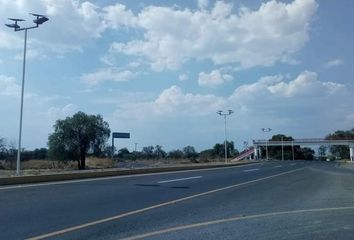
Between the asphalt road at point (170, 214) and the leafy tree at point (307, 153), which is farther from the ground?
the leafy tree at point (307, 153)

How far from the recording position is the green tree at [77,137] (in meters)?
75.9

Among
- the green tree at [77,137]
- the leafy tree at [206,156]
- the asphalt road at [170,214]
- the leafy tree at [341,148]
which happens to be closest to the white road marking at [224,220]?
the asphalt road at [170,214]

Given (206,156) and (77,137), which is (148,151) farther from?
(77,137)

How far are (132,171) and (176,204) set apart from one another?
15.8 meters

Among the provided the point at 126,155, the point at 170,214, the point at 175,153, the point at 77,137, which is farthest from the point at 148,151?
the point at 170,214

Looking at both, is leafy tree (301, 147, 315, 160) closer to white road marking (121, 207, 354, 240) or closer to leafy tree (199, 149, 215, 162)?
leafy tree (199, 149, 215, 162)

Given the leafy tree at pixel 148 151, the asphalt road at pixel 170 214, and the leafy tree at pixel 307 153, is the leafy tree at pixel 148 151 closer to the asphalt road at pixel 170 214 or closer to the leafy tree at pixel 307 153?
the leafy tree at pixel 307 153

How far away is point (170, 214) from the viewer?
12.0 metres

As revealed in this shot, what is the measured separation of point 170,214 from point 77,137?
2627 inches

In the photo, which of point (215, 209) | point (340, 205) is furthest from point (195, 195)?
point (340, 205)

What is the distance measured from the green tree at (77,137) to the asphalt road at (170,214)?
59195 millimetres

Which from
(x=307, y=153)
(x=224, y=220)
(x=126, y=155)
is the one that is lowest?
(x=224, y=220)

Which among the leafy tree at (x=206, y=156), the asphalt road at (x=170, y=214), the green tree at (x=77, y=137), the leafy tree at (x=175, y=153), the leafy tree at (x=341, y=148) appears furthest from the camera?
the leafy tree at (x=341, y=148)

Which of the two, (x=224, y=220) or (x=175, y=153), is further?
(x=175, y=153)
